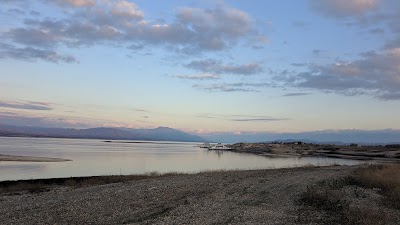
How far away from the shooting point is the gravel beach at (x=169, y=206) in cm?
1430

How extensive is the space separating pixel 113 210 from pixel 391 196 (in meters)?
12.6

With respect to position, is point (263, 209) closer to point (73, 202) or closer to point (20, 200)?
point (73, 202)

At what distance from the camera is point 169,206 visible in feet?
56.1

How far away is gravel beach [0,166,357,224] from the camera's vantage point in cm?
1430

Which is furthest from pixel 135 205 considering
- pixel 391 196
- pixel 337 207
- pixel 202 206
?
pixel 391 196

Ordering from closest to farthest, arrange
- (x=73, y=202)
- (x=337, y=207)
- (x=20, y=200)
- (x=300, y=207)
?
(x=337, y=207)
(x=300, y=207)
(x=73, y=202)
(x=20, y=200)

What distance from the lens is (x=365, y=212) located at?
45.3 feet

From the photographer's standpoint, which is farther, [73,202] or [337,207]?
[73,202]

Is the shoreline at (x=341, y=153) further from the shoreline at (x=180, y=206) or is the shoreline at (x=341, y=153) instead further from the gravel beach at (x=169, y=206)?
the gravel beach at (x=169, y=206)

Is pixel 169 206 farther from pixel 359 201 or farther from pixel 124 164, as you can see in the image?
pixel 124 164

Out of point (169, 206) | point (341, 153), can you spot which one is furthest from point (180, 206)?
point (341, 153)

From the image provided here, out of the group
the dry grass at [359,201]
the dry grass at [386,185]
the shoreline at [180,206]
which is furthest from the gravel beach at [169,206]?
the dry grass at [386,185]

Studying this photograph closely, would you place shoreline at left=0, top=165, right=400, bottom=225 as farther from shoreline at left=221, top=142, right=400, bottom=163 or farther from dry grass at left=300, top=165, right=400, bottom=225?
shoreline at left=221, top=142, right=400, bottom=163

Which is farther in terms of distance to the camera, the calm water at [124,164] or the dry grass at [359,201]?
the calm water at [124,164]
